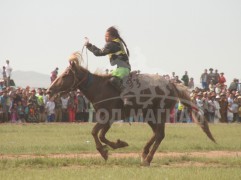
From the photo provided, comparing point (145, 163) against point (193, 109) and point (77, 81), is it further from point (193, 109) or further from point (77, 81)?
point (193, 109)

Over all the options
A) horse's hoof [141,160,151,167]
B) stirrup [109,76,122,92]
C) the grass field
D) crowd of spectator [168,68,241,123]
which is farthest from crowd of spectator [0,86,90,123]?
horse's hoof [141,160,151,167]

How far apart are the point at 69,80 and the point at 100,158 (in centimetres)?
191

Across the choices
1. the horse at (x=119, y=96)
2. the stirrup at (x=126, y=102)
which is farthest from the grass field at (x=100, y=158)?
the stirrup at (x=126, y=102)

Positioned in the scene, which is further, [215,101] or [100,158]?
[215,101]

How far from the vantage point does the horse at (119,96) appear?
13.7 metres

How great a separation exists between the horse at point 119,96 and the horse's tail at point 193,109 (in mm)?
573

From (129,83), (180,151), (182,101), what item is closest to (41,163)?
(129,83)

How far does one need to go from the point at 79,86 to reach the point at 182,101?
2.74 m

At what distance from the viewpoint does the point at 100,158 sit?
14008 millimetres

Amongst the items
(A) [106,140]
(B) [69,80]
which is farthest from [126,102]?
(B) [69,80]

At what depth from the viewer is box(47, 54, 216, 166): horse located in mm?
13695

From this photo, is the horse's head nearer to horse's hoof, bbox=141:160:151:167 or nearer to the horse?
the horse

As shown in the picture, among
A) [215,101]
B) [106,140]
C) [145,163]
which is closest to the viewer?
[145,163]

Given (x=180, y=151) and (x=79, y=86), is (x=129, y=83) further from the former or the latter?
(x=180, y=151)
